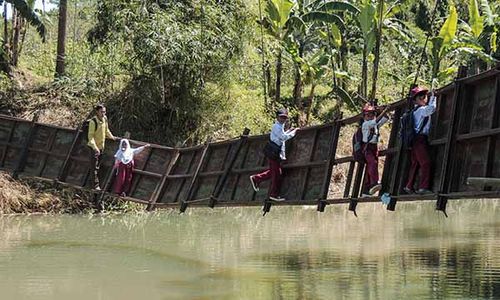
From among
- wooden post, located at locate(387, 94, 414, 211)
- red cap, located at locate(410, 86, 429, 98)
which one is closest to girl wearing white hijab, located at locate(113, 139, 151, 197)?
wooden post, located at locate(387, 94, 414, 211)

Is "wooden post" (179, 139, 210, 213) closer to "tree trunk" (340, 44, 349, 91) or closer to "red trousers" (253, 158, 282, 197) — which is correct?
"red trousers" (253, 158, 282, 197)

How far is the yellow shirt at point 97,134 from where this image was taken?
11664 mm

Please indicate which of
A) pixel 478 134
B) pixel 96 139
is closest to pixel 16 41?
pixel 96 139

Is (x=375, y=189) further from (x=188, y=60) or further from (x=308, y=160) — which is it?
(x=188, y=60)

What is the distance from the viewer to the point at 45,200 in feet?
53.0

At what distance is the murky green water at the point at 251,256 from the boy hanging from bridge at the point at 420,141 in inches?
54.8

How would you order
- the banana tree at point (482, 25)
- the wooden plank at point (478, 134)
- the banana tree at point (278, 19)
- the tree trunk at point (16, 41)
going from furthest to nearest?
the tree trunk at point (16, 41)
the banana tree at point (278, 19)
the banana tree at point (482, 25)
the wooden plank at point (478, 134)

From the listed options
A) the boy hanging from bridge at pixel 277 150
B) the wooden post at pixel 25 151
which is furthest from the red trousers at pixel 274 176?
the wooden post at pixel 25 151

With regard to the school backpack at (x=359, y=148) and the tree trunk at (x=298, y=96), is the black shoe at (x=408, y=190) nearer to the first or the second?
the school backpack at (x=359, y=148)

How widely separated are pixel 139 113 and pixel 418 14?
17.4 meters

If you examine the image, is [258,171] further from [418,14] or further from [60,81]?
[418,14]

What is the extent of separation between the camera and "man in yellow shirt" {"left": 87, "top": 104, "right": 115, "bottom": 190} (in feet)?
38.2

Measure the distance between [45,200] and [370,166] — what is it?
1022 centimetres

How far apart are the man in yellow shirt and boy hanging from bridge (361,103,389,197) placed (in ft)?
17.0
